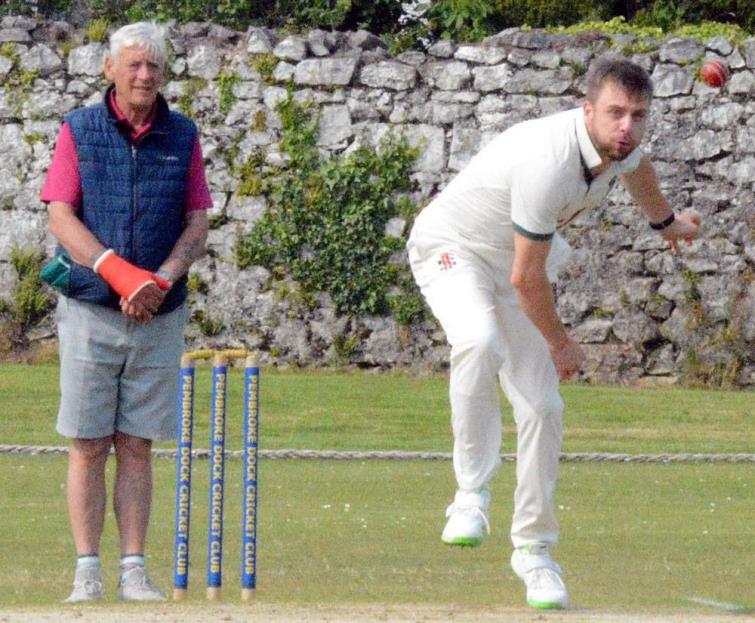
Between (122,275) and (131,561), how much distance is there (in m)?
0.95

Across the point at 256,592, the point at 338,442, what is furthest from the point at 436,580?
the point at 338,442

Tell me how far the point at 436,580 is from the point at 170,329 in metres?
1.32

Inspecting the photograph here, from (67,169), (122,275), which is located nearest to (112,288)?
(122,275)

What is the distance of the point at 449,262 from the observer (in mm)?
6145

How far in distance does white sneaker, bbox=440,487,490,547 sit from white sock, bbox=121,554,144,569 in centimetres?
101

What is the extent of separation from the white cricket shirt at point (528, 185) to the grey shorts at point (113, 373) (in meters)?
1.04

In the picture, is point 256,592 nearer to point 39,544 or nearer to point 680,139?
point 39,544

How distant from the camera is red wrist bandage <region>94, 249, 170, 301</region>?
5.84 m

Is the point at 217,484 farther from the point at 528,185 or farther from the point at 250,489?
the point at 528,185

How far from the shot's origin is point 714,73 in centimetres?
1552

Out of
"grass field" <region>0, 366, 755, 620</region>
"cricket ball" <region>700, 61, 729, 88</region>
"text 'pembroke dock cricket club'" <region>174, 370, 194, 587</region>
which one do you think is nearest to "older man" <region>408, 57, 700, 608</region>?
"grass field" <region>0, 366, 755, 620</region>

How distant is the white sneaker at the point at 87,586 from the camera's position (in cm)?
582

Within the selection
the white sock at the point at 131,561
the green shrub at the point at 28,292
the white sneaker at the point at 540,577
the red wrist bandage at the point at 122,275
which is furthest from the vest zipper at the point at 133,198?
the green shrub at the point at 28,292

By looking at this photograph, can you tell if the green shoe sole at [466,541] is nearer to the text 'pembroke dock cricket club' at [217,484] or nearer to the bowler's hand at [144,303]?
the text 'pembroke dock cricket club' at [217,484]
